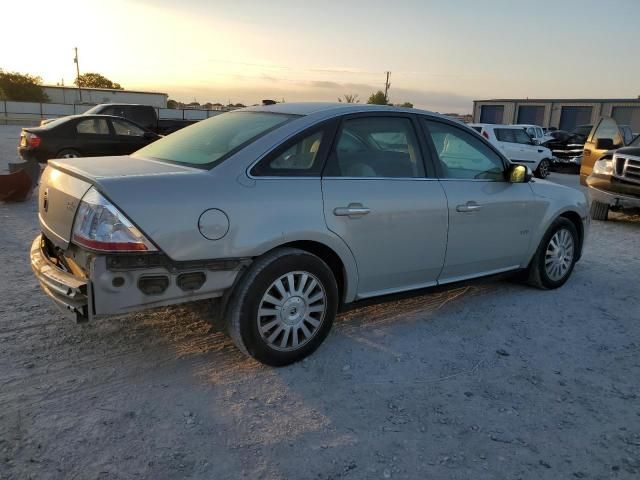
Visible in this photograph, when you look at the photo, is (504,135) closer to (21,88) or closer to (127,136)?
(127,136)

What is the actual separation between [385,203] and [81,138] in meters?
10.6

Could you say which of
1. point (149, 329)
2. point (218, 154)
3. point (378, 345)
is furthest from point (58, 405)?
point (378, 345)

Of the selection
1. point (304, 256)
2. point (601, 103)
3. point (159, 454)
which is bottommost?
point (159, 454)

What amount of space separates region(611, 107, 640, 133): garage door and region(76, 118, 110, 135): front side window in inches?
1464

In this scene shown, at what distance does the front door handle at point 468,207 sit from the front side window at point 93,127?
10.7 m

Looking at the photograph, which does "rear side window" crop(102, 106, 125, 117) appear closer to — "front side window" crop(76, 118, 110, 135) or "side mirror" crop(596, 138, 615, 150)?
"front side window" crop(76, 118, 110, 135)

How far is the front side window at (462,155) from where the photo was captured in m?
4.25

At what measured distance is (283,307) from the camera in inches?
133

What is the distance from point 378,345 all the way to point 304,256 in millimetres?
966

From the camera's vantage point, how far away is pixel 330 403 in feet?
10.1

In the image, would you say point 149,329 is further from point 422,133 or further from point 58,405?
point 422,133

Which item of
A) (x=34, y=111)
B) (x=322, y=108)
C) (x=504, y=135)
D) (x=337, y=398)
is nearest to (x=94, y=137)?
(x=322, y=108)

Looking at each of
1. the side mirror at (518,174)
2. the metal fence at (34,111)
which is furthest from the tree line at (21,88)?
the side mirror at (518,174)

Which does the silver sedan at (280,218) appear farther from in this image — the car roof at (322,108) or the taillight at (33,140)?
the taillight at (33,140)
